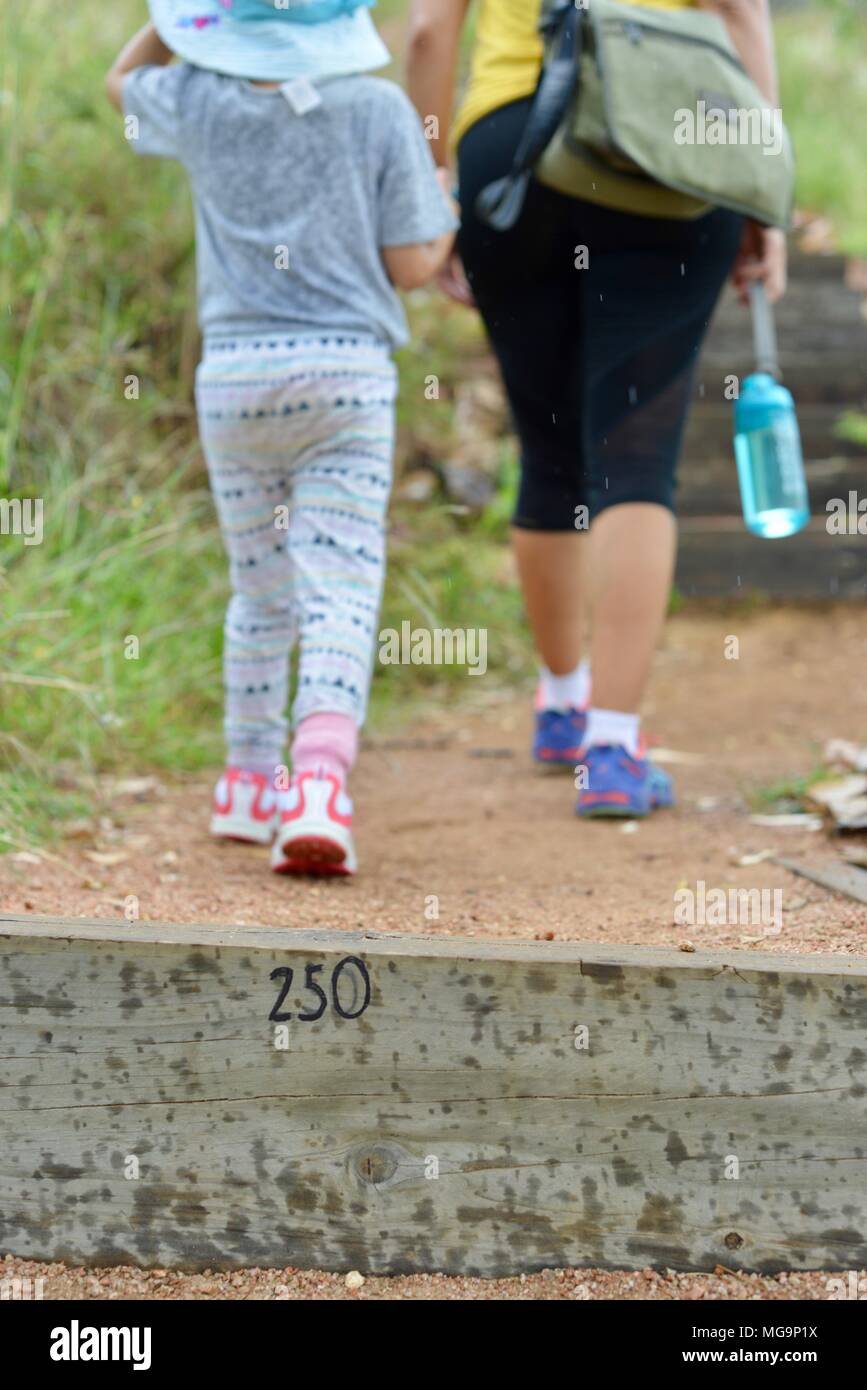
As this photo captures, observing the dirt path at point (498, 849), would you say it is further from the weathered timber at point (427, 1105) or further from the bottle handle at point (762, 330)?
the bottle handle at point (762, 330)

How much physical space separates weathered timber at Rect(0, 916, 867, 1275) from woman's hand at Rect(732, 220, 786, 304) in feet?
5.88

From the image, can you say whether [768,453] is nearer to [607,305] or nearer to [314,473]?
[607,305]

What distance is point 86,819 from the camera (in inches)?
115

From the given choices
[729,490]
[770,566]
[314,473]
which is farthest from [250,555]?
[729,490]

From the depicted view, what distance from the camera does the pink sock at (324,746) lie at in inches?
97.3

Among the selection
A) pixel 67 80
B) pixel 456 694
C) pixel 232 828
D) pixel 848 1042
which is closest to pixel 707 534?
pixel 456 694

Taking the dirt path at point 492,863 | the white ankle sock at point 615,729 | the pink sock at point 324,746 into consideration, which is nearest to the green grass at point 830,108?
the dirt path at point 492,863

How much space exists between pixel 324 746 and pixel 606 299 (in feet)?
3.23

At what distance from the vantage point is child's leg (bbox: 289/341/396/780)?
252 centimetres

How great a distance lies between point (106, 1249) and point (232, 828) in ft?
4.25

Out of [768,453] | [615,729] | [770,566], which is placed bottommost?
[615,729]

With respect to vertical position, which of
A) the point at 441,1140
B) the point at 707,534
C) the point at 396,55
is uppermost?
the point at 396,55

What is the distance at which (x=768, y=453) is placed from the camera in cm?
286
